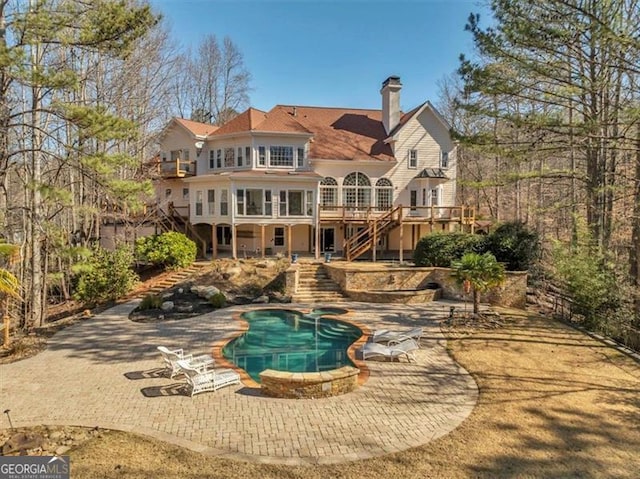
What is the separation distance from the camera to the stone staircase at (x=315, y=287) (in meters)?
18.2

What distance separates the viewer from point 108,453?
598cm

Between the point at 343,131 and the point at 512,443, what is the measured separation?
25.1 meters

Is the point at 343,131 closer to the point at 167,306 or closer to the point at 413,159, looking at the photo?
the point at 413,159

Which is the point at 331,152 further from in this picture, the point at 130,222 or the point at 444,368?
the point at 444,368

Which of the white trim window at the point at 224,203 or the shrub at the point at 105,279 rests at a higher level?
the white trim window at the point at 224,203

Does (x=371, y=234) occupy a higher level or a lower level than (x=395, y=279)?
higher

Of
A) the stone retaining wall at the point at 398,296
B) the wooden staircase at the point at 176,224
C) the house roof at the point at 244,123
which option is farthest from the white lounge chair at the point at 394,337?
the house roof at the point at 244,123

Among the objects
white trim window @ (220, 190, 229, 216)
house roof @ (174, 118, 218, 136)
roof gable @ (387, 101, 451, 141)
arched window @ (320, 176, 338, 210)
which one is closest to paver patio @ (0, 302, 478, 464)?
white trim window @ (220, 190, 229, 216)

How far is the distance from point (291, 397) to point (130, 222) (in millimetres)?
19499

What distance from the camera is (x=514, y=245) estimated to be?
17.9 meters

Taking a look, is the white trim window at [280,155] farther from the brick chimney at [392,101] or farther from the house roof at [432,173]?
the house roof at [432,173]

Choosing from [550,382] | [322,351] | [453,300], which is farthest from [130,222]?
[550,382]

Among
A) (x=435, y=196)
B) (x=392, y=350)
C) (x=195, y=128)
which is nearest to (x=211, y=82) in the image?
(x=195, y=128)

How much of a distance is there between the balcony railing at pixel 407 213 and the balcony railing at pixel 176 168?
9.65m
